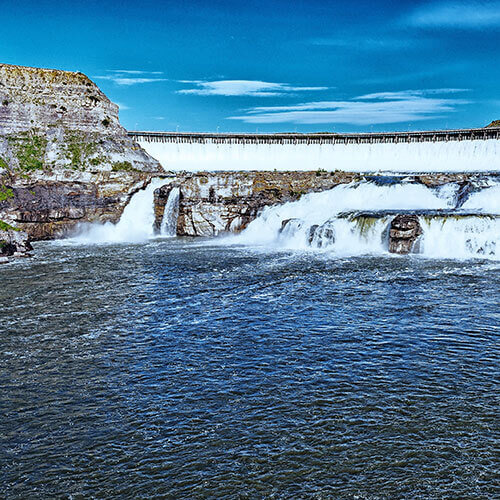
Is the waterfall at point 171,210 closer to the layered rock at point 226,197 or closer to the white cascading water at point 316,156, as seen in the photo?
the layered rock at point 226,197

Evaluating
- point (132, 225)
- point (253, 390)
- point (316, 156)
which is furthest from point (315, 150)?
point (253, 390)

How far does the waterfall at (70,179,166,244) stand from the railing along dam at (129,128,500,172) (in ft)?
Result: 96.4

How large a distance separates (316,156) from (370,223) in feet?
157

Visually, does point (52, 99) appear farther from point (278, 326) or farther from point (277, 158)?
point (278, 326)

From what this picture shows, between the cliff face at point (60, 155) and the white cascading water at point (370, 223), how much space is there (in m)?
16.2

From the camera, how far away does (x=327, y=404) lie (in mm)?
12789

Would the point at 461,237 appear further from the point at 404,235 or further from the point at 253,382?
the point at 253,382

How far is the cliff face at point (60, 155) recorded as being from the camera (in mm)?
52031

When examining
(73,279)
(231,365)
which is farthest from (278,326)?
(73,279)

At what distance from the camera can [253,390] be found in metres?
13.7

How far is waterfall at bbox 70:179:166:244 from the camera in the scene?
5322cm

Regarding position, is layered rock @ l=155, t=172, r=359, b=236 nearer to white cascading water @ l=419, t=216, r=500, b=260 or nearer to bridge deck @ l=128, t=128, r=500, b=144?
A: white cascading water @ l=419, t=216, r=500, b=260

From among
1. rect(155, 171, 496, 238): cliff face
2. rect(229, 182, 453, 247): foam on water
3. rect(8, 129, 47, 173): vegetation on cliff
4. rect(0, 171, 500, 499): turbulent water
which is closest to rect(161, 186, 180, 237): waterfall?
rect(155, 171, 496, 238): cliff face

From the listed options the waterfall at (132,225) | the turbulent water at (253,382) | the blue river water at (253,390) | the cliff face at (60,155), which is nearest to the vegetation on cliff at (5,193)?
the cliff face at (60,155)
